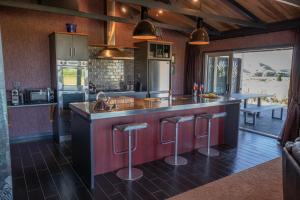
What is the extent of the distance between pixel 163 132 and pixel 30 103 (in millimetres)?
2769

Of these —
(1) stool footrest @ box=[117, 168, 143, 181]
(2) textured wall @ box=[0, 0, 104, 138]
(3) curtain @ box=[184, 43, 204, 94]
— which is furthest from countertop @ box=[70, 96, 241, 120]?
(3) curtain @ box=[184, 43, 204, 94]

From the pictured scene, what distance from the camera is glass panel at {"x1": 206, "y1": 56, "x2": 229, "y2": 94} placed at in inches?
250

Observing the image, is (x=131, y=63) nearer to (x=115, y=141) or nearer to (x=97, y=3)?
(x=97, y=3)

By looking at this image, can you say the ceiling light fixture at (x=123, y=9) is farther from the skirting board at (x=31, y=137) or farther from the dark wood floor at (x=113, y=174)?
the dark wood floor at (x=113, y=174)

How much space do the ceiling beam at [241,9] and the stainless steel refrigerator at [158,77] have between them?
2168 mm

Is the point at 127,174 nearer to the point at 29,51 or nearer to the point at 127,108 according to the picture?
the point at 127,108

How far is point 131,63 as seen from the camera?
6293 millimetres

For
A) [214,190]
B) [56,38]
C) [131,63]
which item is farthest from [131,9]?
[214,190]

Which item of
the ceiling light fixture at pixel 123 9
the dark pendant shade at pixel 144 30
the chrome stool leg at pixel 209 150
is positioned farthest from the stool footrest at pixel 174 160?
the ceiling light fixture at pixel 123 9

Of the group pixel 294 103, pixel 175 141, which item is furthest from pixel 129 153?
pixel 294 103

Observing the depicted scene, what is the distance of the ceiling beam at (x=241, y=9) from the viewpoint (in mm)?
4680

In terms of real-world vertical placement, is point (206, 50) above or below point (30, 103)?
above

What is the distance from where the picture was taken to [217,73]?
6.68m

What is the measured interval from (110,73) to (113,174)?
3299mm
